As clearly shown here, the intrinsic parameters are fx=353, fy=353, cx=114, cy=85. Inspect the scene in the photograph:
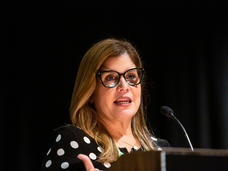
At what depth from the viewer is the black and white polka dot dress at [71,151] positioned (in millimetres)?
1508

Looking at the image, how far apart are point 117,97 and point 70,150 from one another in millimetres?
348

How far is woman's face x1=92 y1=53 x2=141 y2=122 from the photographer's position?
1720 millimetres

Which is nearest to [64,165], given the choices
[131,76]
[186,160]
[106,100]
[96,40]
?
[106,100]

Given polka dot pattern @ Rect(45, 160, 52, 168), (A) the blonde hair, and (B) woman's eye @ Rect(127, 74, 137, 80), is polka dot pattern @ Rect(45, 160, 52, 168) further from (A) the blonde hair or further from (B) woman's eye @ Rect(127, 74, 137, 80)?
(B) woman's eye @ Rect(127, 74, 137, 80)

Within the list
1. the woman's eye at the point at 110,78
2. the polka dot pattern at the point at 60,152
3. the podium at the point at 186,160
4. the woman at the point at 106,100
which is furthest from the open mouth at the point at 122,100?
the podium at the point at 186,160

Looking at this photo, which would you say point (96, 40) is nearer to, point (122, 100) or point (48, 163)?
point (122, 100)

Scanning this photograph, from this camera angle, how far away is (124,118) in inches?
68.4

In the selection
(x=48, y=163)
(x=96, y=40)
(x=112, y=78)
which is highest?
(x=96, y=40)

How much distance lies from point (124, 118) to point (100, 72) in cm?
25

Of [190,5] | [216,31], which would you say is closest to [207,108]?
[216,31]

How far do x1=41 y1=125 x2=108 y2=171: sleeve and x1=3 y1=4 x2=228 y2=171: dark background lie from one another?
191cm

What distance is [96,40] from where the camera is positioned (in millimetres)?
3605

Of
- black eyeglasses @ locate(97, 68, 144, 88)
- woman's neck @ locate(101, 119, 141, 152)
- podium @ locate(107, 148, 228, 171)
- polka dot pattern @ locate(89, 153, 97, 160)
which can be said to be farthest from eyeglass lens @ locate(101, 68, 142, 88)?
podium @ locate(107, 148, 228, 171)

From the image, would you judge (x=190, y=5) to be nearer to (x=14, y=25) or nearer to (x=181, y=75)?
(x=181, y=75)
